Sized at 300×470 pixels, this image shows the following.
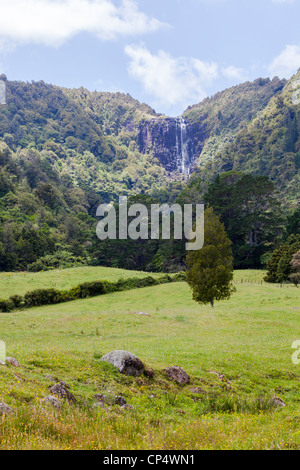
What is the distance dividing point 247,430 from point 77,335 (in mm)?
16557

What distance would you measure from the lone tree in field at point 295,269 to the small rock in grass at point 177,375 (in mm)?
41478

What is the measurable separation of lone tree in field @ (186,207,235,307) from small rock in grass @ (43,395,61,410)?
24617 mm

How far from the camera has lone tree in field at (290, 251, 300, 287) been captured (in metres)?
48.0

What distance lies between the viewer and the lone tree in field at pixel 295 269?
47969mm

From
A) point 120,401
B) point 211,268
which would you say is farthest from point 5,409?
point 211,268

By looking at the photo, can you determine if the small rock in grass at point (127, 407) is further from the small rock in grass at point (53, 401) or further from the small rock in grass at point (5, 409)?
the small rock in grass at point (5, 409)

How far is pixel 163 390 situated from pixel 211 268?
21985 mm

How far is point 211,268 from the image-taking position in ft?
103

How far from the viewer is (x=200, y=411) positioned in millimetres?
8836

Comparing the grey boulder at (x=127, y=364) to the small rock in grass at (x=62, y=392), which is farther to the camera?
the grey boulder at (x=127, y=364)

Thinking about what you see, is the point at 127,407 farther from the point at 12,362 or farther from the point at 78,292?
the point at 78,292
